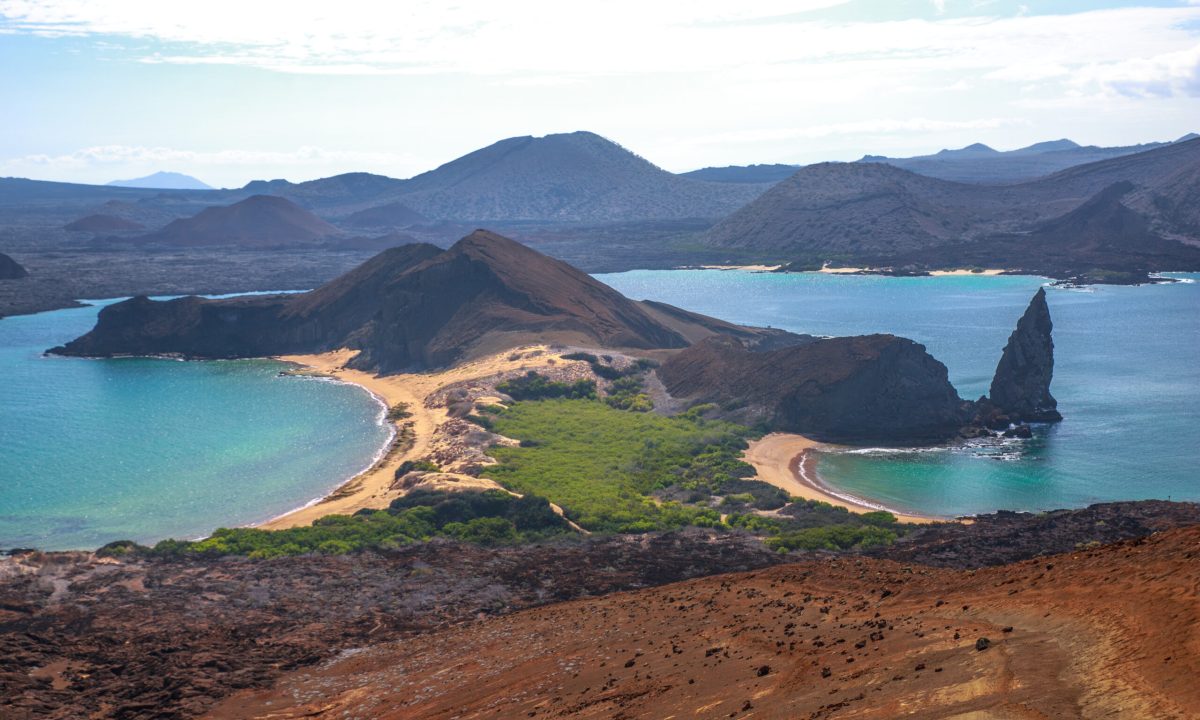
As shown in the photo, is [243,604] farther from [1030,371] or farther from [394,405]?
[1030,371]

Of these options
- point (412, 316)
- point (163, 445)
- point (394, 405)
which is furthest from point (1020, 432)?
point (163, 445)

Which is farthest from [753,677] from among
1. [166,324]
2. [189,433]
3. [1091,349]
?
[166,324]

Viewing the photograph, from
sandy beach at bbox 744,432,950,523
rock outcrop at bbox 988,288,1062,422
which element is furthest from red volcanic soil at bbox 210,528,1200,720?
rock outcrop at bbox 988,288,1062,422

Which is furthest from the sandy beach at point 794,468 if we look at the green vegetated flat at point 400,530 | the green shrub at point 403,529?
the green shrub at point 403,529

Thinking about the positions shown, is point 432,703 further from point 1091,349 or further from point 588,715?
point 1091,349

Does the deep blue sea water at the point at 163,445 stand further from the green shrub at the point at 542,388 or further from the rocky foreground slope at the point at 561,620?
the rocky foreground slope at the point at 561,620
